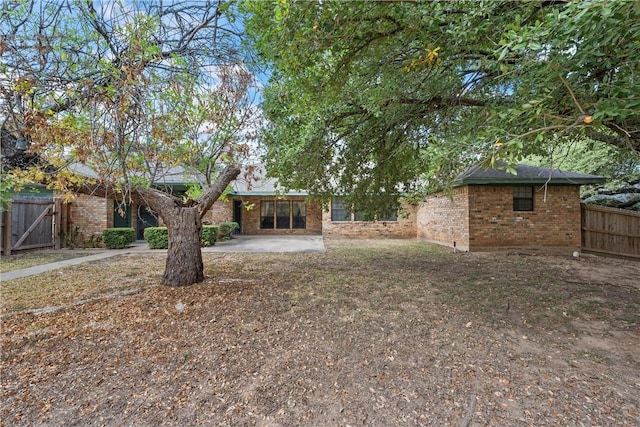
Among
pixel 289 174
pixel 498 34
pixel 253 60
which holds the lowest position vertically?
pixel 289 174

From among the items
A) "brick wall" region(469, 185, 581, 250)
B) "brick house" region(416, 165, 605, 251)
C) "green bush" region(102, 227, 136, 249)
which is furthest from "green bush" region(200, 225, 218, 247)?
"brick wall" region(469, 185, 581, 250)

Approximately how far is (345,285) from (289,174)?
2.70m

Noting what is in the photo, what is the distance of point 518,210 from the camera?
993 centimetres

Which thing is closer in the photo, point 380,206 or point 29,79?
point 29,79

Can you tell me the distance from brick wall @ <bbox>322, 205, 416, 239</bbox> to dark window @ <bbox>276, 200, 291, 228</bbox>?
8.75ft

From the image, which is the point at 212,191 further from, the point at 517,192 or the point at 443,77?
the point at 517,192

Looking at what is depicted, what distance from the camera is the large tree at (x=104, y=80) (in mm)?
3412

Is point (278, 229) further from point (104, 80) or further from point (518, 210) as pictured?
point (104, 80)

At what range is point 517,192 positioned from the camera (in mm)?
9977

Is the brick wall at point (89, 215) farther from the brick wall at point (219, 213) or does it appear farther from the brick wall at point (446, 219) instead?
the brick wall at point (446, 219)

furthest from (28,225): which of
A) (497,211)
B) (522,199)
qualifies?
(522,199)

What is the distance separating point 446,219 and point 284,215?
342 inches

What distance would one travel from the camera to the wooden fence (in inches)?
339

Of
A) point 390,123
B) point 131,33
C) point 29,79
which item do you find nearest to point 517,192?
point 390,123
